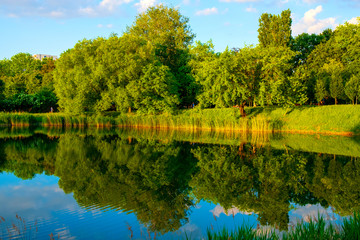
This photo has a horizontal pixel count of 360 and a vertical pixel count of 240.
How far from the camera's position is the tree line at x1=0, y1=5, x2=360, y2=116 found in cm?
3094

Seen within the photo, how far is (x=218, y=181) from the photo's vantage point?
11.5 m

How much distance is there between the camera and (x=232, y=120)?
32.4 m

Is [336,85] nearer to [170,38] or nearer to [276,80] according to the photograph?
[276,80]

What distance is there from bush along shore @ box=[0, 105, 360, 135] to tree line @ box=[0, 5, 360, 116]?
1222mm

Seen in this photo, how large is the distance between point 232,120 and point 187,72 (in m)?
14.9

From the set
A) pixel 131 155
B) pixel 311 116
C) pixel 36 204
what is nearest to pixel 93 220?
pixel 36 204

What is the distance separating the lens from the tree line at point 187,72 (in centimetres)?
3094

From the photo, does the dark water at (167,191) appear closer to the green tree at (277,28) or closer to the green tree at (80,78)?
the green tree at (80,78)

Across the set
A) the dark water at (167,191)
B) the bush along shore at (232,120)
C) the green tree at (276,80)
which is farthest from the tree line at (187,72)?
the dark water at (167,191)

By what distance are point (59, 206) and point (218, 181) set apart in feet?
18.4

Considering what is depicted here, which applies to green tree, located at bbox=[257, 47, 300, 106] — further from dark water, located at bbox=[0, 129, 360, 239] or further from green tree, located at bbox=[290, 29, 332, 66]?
green tree, located at bbox=[290, 29, 332, 66]

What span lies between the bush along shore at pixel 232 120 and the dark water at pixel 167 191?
12.1 meters

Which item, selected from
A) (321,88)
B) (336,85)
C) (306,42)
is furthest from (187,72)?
(306,42)

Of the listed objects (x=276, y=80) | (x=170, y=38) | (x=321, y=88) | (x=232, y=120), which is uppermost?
(x=170, y=38)
